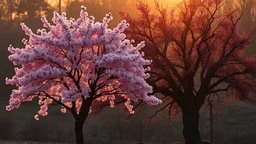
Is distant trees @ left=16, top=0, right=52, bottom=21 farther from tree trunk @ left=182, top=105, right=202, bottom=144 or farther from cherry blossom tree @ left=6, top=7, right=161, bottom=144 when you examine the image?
cherry blossom tree @ left=6, top=7, right=161, bottom=144

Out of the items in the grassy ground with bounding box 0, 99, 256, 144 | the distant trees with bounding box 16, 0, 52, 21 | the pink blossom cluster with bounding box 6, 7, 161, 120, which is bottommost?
the grassy ground with bounding box 0, 99, 256, 144

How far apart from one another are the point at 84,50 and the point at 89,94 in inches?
79.7

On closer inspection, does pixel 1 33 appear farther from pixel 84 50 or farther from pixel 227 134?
pixel 84 50

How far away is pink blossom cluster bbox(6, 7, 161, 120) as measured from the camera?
60.4 ft

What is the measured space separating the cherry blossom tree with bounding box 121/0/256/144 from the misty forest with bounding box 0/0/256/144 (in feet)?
0.23

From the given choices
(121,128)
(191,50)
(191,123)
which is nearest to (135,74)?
(191,50)

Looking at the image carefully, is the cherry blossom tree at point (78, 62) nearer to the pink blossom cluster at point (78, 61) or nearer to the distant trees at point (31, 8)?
the pink blossom cluster at point (78, 61)

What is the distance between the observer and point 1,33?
68125 mm

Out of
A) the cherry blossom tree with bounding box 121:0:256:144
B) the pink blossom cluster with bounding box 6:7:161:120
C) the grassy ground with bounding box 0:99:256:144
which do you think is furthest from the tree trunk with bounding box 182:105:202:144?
the grassy ground with bounding box 0:99:256:144

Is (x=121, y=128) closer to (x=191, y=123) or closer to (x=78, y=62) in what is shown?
(x=191, y=123)

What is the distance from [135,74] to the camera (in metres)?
19.4

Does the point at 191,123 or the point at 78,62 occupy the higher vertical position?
the point at 78,62

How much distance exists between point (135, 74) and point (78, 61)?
8.42 ft

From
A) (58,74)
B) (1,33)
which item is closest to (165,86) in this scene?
(58,74)
